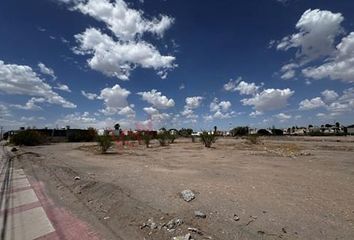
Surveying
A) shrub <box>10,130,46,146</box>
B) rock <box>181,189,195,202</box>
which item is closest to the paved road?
rock <box>181,189,195,202</box>

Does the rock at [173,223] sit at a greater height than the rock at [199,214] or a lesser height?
lesser

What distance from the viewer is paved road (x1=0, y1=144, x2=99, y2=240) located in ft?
18.8

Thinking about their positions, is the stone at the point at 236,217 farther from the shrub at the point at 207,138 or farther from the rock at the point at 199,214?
the shrub at the point at 207,138

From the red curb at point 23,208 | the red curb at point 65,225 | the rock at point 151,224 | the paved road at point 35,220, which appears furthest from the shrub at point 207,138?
the rock at point 151,224

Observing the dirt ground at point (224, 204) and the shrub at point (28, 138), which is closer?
the dirt ground at point (224, 204)

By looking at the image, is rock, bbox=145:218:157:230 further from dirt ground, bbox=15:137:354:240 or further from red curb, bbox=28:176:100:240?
red curb, bbox=28:176:100:240

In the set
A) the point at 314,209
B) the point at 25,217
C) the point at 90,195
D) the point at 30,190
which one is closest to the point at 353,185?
the point at 314,209

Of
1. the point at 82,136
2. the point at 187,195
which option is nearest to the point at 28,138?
the point at 82,136

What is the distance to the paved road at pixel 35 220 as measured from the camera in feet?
18.8

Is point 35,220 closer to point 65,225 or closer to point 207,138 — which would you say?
point 65,225

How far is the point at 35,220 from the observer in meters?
6.73

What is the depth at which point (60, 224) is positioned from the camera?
638 cm

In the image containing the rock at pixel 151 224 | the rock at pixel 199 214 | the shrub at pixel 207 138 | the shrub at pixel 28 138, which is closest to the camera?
the rock at pixel 151 224

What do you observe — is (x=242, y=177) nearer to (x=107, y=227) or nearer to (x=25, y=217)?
(x=107, y=227)
